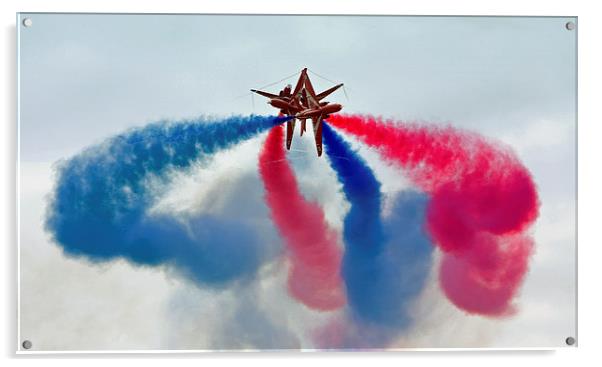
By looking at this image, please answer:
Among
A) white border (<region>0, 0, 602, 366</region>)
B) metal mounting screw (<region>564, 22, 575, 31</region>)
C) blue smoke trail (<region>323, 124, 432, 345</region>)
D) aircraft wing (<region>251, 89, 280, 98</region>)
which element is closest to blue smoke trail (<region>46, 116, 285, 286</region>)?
aircraft wing (<region>251, 89, 280, 98</region>)

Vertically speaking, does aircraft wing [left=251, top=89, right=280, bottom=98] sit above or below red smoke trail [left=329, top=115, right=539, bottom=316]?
above

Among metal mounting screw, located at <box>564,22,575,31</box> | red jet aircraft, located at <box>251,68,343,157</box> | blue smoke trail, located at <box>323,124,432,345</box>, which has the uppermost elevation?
metal mounting screw, located at <box>564,22,575,31</box>

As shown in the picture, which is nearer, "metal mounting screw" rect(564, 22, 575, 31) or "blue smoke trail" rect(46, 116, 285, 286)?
"blue smoke trail" rect(46, 116, 285, 286)

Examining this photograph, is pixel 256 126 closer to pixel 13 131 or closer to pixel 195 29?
pixel 195 29

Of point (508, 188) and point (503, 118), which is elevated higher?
point (503, 118)

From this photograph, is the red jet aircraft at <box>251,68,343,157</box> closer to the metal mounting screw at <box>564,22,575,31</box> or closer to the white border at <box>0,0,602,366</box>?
the white border at <box>0,0,602,366</box>

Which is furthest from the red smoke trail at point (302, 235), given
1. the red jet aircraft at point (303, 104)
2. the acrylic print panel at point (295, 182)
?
the red jet aircraft at point (303, 104)

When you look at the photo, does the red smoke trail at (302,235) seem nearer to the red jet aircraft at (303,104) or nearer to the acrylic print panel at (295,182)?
the acrylic print panel at (295,182)
